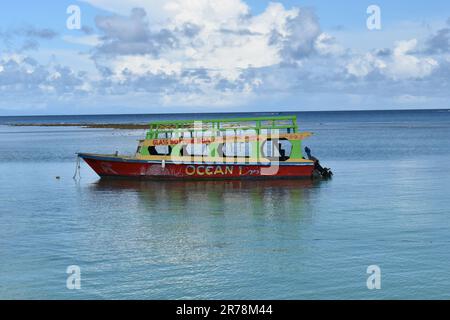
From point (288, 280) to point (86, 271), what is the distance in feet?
18.1

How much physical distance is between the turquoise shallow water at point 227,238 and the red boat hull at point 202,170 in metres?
0.74

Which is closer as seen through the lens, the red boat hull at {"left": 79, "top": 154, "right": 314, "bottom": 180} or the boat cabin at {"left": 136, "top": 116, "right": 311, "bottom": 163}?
the boat cabin at {"left": 136, "top": 116, "right": 311, "bottom": 163}

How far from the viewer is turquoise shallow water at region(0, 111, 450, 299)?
599 inches

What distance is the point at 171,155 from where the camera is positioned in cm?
3478

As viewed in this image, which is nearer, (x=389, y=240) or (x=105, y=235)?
(x=389, y=240)

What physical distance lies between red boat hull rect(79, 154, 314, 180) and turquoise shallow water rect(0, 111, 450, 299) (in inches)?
29.2

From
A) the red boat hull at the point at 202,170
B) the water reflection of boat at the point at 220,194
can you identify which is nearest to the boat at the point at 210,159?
the red boat hull at the point at 202,170

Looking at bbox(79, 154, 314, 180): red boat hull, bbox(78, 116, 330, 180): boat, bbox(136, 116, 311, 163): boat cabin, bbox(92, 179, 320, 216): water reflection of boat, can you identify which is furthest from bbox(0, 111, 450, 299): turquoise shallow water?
bbox(136, 116, 311, 163): boat cabin

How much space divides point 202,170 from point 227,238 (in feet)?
48.2

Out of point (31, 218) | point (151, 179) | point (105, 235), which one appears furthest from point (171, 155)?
point (105, 235)

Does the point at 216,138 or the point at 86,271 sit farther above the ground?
the point at 216,138

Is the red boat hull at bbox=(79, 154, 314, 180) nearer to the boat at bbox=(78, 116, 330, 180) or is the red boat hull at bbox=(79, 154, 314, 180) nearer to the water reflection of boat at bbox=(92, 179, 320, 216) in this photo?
the boat at bbox=(78, 116, 330, 180)

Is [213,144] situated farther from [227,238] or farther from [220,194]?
[227,238]

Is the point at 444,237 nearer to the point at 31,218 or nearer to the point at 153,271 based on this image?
the point at 153,271
